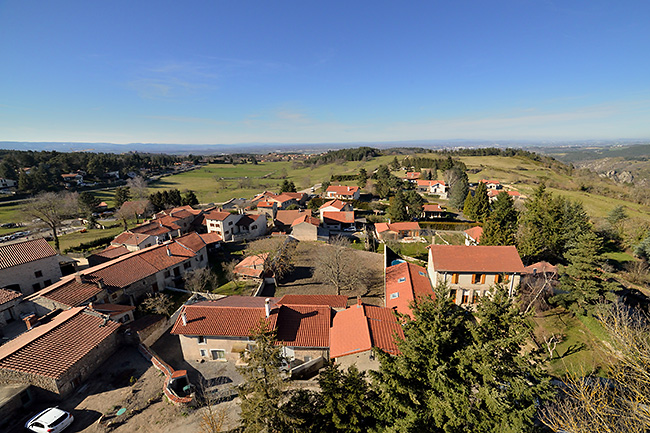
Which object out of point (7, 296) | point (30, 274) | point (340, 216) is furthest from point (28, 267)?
point (340, 216)

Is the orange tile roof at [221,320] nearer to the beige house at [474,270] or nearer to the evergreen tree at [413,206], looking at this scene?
the beige house at [474,270]

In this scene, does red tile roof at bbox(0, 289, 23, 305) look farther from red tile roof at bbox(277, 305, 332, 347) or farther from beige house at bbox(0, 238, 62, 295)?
red tile roof at bbox(277, 305, 332, 347)

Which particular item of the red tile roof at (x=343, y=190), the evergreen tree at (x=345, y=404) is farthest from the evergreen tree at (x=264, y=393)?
the red tile roof at (x=343, y=190)

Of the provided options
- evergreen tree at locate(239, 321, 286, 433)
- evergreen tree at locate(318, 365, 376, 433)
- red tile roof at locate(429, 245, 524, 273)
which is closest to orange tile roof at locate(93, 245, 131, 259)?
evergreen tree at locate(239, 321, 286, 433)

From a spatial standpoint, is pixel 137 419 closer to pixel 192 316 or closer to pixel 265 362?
pixel 192 316

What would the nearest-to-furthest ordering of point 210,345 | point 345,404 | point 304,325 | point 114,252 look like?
point 345,404
point 304,325
point 210,345
point 114,252

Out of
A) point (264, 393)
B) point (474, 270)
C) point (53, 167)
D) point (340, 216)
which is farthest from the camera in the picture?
point (53, 167)

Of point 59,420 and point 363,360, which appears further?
point 363,360

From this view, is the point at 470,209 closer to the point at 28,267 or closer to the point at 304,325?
the point at 304,325
